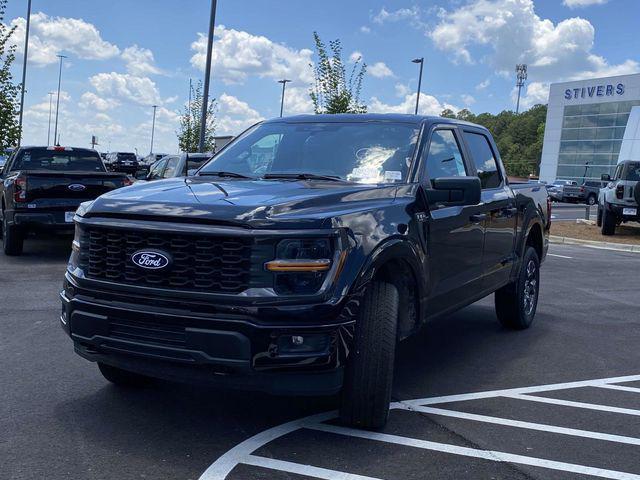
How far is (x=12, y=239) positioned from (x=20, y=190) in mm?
865

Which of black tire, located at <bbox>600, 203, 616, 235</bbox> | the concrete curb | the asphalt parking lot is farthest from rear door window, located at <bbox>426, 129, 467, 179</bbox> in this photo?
black tire, located at <bbox>600, 203, 616, 235</bbox>

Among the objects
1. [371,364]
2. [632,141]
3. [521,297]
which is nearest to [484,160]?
[521,297]

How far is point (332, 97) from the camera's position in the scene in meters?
23.8

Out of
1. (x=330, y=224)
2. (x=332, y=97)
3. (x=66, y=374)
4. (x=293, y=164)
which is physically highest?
(x=332, y=97)

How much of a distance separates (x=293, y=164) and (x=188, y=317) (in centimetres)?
179

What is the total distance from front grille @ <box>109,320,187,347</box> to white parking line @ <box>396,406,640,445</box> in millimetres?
1679

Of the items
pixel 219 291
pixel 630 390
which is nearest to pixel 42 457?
pixel 219 291

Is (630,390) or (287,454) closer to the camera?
(287,454)

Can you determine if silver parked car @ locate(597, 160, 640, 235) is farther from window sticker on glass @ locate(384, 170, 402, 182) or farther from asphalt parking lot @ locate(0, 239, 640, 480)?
window sticker on glass @ locate(384, 170, 402, 182)

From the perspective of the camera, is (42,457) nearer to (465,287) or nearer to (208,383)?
(208,383)

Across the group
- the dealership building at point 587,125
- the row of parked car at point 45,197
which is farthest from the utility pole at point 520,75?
the row of parked car at point 45,197

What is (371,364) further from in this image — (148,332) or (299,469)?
(148,332)

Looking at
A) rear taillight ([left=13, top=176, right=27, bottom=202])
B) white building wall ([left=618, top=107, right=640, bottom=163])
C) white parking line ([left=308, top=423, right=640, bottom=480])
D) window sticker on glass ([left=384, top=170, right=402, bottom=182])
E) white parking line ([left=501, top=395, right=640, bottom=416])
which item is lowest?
white parking line ([left=308, top=423, right=640, bottom=480])

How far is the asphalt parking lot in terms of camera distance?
12.1ft
